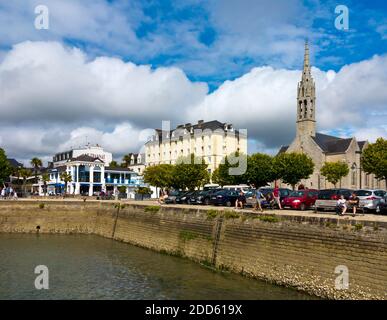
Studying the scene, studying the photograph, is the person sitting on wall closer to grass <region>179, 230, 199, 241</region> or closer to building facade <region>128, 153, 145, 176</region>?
grass <region>179, 230, 199, 241</region>

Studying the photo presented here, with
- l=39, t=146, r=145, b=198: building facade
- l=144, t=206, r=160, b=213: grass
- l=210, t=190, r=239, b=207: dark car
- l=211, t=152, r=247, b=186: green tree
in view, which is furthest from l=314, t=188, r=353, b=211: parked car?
l=39, t=146, r=145, b=198: building facade

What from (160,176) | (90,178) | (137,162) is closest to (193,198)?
(160,176)

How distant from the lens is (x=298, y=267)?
1969 cm

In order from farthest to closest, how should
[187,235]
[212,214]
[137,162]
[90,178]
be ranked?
[137,162]
[90,178]
[187,235]
[212,214]

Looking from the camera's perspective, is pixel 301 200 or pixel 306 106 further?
pixel 306 106

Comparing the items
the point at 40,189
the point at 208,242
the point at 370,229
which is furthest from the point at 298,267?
the point at 40,189

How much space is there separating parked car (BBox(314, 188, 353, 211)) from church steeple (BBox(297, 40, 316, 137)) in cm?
6677

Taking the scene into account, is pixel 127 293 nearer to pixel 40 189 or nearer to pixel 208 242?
pixel 208 242

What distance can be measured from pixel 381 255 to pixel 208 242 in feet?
40.0

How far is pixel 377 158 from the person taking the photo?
6469cm

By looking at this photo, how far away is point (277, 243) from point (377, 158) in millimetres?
50062

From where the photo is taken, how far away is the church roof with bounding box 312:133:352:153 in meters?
89.4

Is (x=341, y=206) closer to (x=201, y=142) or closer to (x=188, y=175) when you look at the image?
(x=188, y=175)

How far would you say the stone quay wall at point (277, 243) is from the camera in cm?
1692
